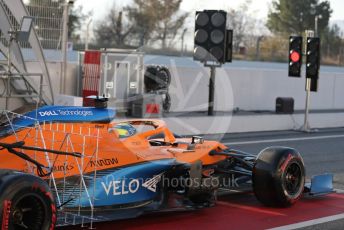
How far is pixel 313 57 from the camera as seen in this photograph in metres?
18.5

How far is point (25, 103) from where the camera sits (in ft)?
52.0

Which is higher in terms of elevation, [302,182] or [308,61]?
[308,61]

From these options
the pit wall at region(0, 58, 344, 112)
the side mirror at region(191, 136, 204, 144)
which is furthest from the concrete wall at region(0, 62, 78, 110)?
the side mirror at region(191, 136, 204, 144)

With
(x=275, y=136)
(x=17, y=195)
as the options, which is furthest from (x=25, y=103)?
(x=17, y=195)

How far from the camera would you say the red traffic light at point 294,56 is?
1842 centimetres

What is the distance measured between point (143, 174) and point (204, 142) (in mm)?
1647

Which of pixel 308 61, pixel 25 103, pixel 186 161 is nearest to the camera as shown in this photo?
pixel 186 161

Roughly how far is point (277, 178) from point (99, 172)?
231 centimetres

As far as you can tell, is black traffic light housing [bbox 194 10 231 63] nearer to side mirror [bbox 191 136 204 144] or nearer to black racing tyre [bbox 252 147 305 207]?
side mirror [bbox 191 136 204 144]

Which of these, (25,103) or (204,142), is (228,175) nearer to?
(204,142)

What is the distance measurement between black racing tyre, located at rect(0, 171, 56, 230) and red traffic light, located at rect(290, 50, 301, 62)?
1384cm

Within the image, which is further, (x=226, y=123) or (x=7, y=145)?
(x=226, y=123)

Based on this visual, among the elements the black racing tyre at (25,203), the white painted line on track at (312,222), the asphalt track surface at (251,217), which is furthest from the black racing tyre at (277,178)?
the black racing tyre at (25,203)

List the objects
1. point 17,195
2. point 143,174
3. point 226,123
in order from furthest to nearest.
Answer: point 226,123 → point 143,174 → point 17,195
